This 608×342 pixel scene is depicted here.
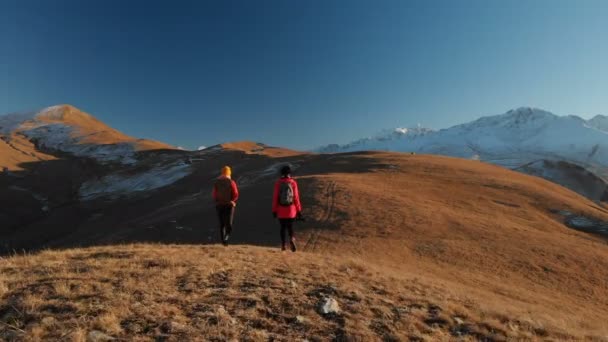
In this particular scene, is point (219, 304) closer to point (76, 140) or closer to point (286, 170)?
point (286, 170)

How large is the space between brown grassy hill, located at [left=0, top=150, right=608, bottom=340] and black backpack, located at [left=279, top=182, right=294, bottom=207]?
267 centimetres

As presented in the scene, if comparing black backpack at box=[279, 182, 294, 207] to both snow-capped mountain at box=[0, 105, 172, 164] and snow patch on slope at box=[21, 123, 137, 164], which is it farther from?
snow-capped mountain at box=[0, 105, 172, 164]

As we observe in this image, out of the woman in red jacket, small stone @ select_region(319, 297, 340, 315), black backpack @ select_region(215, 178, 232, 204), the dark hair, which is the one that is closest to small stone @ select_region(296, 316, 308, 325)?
small stone @ select_region(319, 297, 340, 315)

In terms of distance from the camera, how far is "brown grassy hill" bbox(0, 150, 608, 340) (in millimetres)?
15156

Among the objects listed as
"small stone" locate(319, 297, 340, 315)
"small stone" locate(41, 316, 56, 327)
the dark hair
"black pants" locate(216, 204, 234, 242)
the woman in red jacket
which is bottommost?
"small stone" locate(319, 297, 340, 315)

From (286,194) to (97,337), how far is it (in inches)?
341

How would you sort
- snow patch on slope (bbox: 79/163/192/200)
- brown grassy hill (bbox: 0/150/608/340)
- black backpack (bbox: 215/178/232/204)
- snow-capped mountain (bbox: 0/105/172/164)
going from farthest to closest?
snow-capped mountain (bbox: 0/105/172/164) < snow patch on slope (bbox: 79/163/192/200) < black backpack (bbox: 215/178/232/204) < brown grassy hill (bbox: 0/150/608/340)

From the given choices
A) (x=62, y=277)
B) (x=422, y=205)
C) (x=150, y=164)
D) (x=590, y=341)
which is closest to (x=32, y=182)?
(x=150, y=164)

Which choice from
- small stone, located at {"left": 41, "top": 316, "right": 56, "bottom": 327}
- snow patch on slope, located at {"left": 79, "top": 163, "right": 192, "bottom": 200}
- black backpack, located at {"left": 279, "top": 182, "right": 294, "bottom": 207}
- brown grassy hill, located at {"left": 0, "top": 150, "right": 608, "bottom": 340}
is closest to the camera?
small stone, located at {"left": 41, "top": 316, "right": 56, "bottom": 327}

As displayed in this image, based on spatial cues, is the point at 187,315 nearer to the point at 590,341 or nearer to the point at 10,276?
the point at 10,276

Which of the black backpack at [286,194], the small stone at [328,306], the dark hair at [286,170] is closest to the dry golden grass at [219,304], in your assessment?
the small stone at [328,306]

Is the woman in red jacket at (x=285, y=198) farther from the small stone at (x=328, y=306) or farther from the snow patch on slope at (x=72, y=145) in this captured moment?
the snow patch on slope at (x=72, y=145)

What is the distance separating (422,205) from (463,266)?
11657mm

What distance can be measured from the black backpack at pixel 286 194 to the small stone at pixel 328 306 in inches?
226
